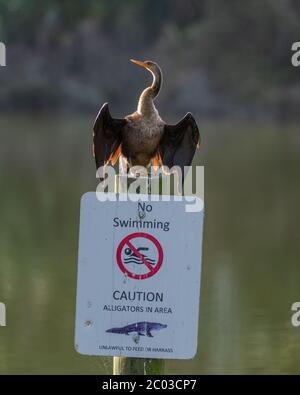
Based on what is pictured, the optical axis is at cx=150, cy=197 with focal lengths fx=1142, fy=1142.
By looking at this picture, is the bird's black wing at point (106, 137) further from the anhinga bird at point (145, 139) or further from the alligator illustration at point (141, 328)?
the alligator illustration at point (141, 328)

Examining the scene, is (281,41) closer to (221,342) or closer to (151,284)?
(221,342)

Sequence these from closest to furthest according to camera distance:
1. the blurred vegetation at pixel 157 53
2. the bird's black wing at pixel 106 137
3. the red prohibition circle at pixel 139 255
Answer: the red prohibition circle at pixel 139 255 < the bird's black wing at pixel 106 137 < the blurred vegetation at pixel 157 53

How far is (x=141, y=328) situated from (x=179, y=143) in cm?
81

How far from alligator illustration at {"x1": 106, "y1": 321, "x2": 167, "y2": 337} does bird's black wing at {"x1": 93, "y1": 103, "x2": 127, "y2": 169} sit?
694 mm

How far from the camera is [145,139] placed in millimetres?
3607

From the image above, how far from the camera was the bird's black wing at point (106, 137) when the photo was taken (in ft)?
11.7

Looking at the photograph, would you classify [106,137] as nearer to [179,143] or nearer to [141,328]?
[179,143]

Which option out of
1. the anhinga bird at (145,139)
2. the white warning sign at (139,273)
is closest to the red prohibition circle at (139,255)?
the white warning sign at (139,273)

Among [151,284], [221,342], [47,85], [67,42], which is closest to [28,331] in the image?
[221,342]

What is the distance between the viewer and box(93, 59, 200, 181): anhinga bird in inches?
141

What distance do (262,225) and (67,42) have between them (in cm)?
2075

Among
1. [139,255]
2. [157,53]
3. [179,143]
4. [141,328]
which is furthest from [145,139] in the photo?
[157,53]

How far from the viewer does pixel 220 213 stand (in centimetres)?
1441

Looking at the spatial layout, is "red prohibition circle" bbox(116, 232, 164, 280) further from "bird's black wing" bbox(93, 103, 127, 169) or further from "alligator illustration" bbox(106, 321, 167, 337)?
"bird's black wing" bbox(93, 103, 127, 169)
